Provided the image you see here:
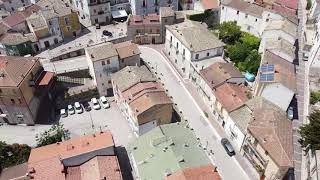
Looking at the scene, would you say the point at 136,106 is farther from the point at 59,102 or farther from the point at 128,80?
the point at 59,102

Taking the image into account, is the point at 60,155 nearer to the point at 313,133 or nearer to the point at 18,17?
the point at 313,133

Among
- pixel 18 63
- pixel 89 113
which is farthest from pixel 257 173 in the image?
pixel 18 63

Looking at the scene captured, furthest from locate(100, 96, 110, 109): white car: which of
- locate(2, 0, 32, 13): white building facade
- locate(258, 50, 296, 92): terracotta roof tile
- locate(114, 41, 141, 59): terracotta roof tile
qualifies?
locate(2, 0, 32, 13): white building facade

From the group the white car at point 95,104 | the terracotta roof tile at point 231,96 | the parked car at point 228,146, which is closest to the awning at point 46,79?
the white car at point 95,104

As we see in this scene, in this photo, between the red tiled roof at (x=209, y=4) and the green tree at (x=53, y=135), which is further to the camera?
the red tiled roof at (x=209, y=4)

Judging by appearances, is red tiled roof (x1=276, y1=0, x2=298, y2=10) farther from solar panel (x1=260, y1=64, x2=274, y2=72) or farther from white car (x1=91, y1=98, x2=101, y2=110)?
white car (x1=91, y1=98, x2=101, y2=110)

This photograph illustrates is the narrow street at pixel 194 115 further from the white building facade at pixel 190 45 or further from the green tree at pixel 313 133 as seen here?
the green tree at pixel 313 133
